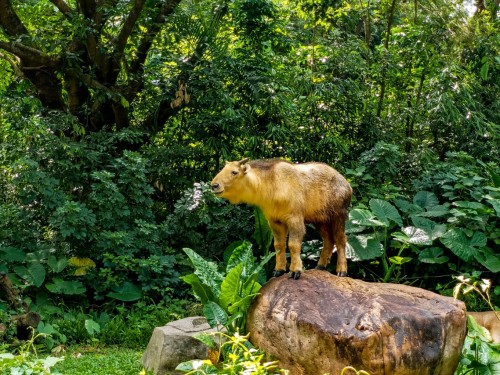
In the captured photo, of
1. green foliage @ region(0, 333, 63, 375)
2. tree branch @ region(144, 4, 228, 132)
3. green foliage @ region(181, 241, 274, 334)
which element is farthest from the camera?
tree branch @ region(144, 4, 228, 132)

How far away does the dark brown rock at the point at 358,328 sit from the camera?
14.7 ft

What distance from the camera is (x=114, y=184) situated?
830 centimetres

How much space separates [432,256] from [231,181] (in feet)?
12.5

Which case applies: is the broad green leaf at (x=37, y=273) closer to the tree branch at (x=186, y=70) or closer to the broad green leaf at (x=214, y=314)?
the tree branch at (x=186, y=70)

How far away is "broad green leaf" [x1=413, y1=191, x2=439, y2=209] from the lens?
8742mm

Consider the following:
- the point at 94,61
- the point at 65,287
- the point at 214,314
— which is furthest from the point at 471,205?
the point at 94,61

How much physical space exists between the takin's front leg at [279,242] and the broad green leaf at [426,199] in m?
3.69

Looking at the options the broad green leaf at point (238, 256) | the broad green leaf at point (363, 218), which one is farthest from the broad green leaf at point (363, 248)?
the broad green leaf at point (238, 256)

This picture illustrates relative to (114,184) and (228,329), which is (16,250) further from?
(228,329)

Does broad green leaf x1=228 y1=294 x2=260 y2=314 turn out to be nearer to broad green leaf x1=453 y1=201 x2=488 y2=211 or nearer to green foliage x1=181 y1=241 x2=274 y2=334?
green foliage x1=181 y1=241 x2=274 y2=334

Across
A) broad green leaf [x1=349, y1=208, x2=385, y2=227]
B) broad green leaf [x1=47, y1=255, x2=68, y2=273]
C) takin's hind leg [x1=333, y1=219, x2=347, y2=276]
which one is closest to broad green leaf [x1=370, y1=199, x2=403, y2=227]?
broad green leaf [x1=349, y1=208, x2=385, y2=227]

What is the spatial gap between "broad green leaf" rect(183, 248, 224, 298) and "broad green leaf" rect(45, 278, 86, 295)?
102 inches

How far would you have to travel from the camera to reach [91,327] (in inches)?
282

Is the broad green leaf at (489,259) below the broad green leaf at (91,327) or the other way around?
the other way around
